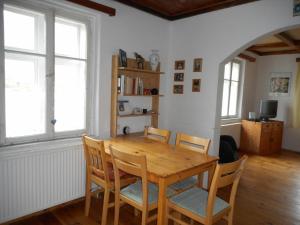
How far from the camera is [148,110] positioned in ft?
11.7

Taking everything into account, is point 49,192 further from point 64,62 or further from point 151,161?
point 64,62

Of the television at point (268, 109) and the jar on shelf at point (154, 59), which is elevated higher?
the jar on shelf at point (154, 59)

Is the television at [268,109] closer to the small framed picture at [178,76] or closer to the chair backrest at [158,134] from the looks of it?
the small framed picture at [178,76]

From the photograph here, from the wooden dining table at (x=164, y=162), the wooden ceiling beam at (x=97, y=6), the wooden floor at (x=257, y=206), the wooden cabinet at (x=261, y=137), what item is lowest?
the wooden floor at (x=257, y=206)

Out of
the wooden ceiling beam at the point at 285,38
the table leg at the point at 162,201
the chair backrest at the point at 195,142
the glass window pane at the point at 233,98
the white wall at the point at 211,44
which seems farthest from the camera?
the glass window pane at the point at 233,98

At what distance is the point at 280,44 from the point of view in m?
4.99

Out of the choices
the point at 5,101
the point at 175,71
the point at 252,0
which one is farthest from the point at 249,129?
the point at 5,101

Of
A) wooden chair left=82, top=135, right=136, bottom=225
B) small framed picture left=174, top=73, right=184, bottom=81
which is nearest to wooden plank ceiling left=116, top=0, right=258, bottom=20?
small framed picture left=174, top=73, right=184, bottom=81

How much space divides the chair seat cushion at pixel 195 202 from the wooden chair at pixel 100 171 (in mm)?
589

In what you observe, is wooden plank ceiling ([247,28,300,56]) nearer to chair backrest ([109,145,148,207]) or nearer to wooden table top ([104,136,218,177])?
wooden table top ([104,136,218,177])

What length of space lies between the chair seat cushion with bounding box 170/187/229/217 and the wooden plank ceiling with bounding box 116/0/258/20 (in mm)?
2392

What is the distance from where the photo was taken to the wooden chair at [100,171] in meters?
2.17

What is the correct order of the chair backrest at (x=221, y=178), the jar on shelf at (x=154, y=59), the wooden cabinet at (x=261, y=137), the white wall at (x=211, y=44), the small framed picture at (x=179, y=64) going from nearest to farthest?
the chair backrest at (x=221, y=178)
the white wall at (x=211, y=44)
the jar on shelf at (x=154, y=59)
the small framed picture at (x=179, y=64)
the wooden cabinet at (x=261, y=137)

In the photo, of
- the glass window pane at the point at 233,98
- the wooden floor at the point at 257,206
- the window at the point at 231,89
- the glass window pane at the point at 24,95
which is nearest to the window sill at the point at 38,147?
the glass window pane at the point at 24,95
